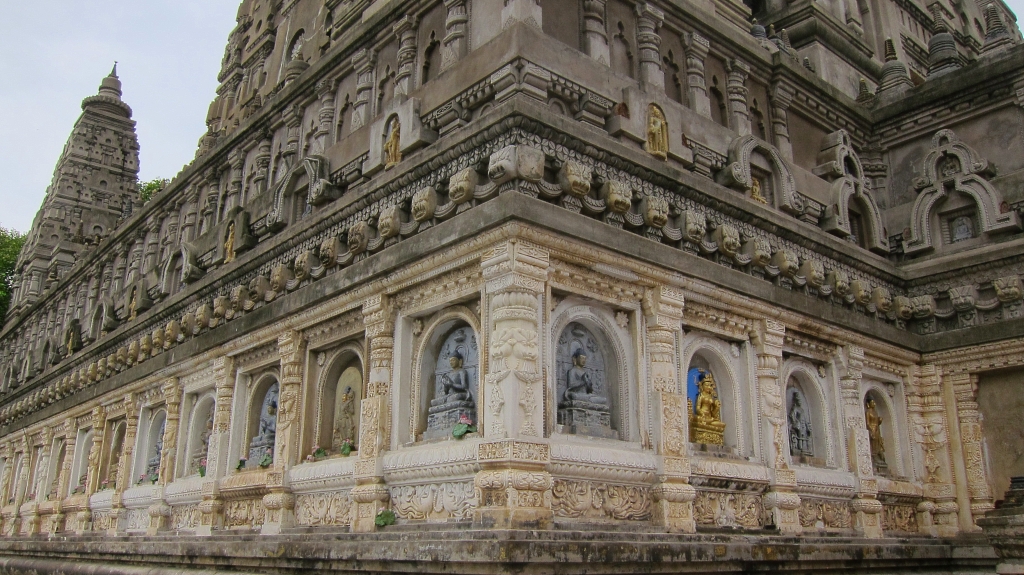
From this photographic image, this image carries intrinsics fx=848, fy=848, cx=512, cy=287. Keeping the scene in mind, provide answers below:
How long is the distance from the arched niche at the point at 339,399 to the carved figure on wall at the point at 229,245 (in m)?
4.51

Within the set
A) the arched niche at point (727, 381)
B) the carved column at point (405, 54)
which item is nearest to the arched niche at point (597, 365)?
the arched niche at point (727, 381)

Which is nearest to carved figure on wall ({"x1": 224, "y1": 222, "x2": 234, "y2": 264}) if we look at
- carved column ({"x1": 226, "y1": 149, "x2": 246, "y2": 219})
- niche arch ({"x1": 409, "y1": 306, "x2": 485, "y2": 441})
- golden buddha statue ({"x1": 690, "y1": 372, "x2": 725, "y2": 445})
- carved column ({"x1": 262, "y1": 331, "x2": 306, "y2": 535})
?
carved column ({"x1": 226, "y1": 149, "x2": 246, "y2": 219})

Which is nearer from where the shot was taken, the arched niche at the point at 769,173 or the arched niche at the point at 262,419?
the arched niche at the point at 769,173

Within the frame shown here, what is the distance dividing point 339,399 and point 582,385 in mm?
4102

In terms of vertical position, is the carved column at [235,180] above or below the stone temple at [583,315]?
above

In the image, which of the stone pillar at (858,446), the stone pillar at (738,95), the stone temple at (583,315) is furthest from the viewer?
the stone pillar at (738,95)

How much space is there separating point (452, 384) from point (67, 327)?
1982cm

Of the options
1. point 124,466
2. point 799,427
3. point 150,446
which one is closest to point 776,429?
point 799,427

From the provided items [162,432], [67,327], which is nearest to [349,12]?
[162,432]

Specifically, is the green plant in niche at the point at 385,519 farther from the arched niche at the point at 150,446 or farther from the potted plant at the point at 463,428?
the arched niche at the point at 150,446

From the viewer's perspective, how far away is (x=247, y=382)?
45.9ft

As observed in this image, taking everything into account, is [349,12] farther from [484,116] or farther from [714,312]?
[714,312]

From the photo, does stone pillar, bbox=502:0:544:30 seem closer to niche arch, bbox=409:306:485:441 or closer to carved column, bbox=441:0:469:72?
carved column, bbox=441:0:469:72

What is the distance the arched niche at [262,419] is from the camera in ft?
43.4
